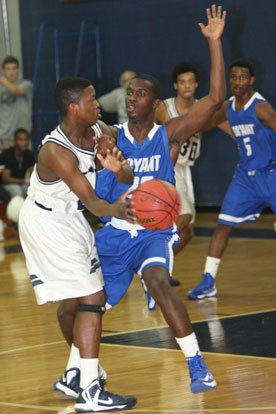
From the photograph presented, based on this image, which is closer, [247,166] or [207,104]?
[207,104]

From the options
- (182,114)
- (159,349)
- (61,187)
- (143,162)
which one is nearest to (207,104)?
(143,162)

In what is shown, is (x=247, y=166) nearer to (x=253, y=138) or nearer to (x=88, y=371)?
(x=253, y=138)

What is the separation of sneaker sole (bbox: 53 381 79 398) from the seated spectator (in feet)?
25.2

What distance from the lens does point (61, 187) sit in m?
4.36

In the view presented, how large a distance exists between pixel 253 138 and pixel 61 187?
3197mm

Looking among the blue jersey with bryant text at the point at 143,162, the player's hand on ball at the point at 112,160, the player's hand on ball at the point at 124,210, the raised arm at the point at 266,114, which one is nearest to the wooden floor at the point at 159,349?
the player's hand on ball at the point at 124,210

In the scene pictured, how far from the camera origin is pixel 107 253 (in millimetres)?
4859

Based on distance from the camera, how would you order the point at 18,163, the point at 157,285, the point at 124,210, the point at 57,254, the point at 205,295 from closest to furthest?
the point at 124,210
the point at 57,254
the point at 157,285
the point at 205,295
the point at 18,163

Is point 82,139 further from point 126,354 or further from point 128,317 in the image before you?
point 128,317

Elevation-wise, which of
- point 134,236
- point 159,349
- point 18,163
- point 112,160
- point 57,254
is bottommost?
point 18,163

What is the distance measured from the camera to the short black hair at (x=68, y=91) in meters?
4.37

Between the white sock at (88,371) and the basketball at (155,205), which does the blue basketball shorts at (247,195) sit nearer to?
the basketball at (155,205)

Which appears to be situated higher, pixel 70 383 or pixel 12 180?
pixel 70 383

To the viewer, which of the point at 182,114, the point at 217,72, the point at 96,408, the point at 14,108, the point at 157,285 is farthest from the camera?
the point at 14,108
